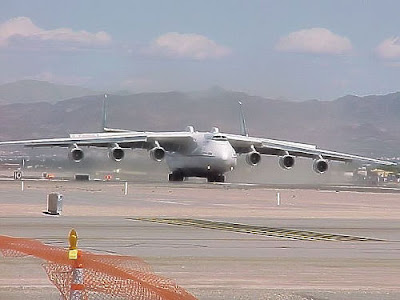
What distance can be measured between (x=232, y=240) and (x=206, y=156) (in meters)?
37.6

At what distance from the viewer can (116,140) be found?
202ft

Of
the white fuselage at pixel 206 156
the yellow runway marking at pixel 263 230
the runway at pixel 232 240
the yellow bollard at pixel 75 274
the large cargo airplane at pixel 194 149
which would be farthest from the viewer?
the large cargo airplane at pixel 194 149

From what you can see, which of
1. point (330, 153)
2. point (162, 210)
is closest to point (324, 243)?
point (162, 210)

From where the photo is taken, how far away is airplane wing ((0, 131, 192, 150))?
61812 millimetres

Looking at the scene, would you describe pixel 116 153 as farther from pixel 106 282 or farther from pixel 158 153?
pixel 106 282

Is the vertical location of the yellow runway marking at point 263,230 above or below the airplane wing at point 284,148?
below

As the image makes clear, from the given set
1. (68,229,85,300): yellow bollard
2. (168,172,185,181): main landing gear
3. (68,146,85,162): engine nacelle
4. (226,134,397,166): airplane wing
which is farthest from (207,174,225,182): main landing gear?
(68,229,85,300): yellow bollard

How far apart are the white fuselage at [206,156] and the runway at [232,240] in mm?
14974

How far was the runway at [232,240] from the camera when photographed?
47.1 feet

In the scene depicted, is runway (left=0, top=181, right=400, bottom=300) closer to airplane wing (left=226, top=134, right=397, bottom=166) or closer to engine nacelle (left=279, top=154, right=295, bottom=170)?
airplane wing (left=226, top=134, right=397, bottom=166)

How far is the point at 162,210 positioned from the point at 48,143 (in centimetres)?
2948

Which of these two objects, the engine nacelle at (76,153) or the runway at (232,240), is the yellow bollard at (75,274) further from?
the engine nacelle at (76,153)

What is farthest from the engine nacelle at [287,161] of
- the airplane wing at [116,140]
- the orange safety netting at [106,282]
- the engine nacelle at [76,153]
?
the orange safety netting at [106,282]

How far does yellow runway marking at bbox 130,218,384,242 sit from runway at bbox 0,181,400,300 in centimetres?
3
